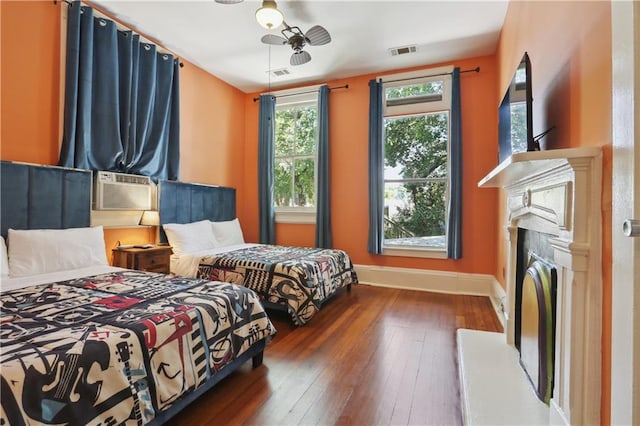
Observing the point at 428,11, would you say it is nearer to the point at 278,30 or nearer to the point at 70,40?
the point at 278,30

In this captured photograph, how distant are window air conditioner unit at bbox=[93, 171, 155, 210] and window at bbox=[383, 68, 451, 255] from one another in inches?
128

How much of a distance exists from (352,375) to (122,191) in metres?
3.03

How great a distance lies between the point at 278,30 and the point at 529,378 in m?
4.03

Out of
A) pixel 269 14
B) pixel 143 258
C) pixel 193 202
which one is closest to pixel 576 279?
pixel 269 14

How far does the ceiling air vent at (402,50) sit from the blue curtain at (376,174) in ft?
1.79

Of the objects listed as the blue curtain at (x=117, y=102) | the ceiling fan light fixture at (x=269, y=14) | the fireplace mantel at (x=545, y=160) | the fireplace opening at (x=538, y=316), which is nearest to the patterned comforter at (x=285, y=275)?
the blue curtain at (x=117, y=102)

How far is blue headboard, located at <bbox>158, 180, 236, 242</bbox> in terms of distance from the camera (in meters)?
3.92

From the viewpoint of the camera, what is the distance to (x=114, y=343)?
132 cm

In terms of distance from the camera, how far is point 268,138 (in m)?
5.27

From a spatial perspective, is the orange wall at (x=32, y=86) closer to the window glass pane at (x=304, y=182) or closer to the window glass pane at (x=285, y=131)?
the window glass pane at (x=304, y=182)

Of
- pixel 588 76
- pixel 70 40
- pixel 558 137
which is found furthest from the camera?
pixel 70 40

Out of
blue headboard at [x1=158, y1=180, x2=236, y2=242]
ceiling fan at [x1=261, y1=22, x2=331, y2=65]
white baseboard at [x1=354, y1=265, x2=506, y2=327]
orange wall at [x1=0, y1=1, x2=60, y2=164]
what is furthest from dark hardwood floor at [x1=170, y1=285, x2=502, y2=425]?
ceiling fan at [x1=261, y1=22, x2=331, y2=65]

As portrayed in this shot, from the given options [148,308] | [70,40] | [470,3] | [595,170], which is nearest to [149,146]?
[70,40]

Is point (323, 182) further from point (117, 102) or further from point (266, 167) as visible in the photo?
point (117, 102)
